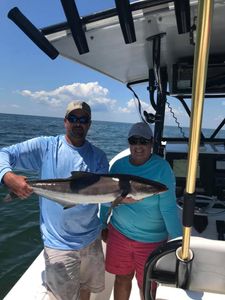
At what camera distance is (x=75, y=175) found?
2.82 m

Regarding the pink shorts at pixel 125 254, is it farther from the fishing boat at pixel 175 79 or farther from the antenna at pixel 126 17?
the antenna at pixel 126 17

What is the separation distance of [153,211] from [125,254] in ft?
1.66

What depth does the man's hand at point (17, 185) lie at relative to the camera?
2757 millimetres

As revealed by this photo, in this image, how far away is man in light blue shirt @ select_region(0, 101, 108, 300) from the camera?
3.00 m

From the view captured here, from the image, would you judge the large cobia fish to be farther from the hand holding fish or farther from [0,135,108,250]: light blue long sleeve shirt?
[0,135,108,250]: light blue long sleeve shirt

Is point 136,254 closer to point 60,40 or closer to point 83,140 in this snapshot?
point 83,140

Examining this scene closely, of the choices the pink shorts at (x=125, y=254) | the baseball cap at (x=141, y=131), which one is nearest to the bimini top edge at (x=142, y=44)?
the baseball cap at (x=141, y=131)

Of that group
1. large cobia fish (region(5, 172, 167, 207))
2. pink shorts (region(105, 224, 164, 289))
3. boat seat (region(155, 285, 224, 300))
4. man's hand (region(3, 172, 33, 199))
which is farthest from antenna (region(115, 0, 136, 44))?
pink shorts (region(105, 224, 164, 289))

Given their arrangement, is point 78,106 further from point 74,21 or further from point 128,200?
point 74,21

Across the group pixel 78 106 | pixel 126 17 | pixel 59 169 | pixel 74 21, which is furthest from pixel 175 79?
pixel 74 21

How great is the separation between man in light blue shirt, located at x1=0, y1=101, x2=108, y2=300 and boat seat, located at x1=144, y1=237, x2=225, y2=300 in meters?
1.21

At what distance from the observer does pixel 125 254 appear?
323cm

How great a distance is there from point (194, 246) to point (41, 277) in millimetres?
2309

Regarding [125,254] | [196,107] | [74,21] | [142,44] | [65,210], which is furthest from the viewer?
[142,44]
